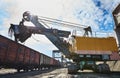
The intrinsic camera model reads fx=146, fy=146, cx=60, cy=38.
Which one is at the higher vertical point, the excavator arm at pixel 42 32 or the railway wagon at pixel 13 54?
the excavator arm at pixel 42 32

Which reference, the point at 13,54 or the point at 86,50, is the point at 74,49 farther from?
the point at 13,54

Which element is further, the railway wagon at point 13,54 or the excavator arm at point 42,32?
the excavator arm at point 42,32

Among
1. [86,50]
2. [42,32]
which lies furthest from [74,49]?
[42,32]

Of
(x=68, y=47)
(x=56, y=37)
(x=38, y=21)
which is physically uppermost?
(x=38, y=21)

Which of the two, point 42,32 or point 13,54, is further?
point 42,32

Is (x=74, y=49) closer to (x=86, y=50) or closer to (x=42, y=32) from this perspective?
(x=86, y=50)

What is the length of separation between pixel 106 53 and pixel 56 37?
541cm

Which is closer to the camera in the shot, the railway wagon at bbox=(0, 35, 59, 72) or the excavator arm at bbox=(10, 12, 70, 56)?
the railway wagon at bbox=(0, 35, 59, 72)

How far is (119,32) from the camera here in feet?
36.8

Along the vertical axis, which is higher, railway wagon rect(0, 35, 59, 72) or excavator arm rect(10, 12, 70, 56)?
excavator arm rect(10, 12, 70, 56)

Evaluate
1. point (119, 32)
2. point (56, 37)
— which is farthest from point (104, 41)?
point (56, 37)

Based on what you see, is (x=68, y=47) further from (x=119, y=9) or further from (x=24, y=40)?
(x=119, y=9)

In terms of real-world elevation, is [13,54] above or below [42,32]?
below

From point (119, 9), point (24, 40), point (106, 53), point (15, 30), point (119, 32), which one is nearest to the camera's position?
point (119, 9)
